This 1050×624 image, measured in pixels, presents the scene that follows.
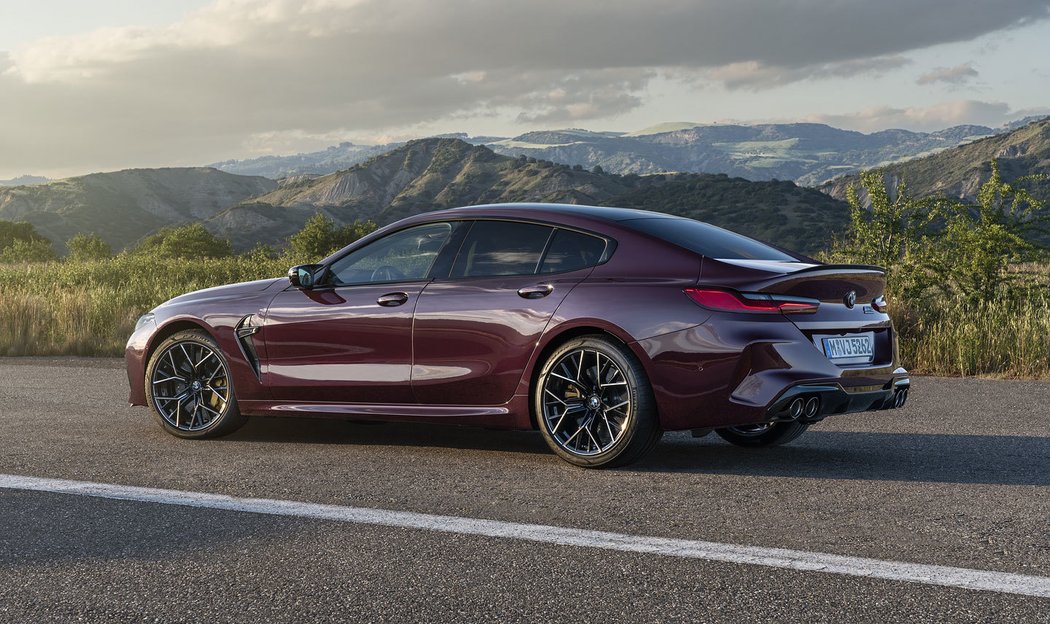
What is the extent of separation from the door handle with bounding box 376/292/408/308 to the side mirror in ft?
1.83

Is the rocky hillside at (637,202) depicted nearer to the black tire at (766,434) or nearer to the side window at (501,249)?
the black tire at (766,434)

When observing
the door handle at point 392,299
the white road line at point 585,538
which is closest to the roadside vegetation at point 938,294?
the door handle at point 392,299

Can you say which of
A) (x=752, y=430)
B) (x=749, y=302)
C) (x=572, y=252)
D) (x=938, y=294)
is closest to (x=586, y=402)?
(x=572, y=252)

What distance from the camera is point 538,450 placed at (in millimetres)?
6582

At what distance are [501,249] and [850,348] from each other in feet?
6.72

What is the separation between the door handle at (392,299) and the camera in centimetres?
645

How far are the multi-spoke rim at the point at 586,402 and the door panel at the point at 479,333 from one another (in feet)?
0.76

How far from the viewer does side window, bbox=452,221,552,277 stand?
6238 mm

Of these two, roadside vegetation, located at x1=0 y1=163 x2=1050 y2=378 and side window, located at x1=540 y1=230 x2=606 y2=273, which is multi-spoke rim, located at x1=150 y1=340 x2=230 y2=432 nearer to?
side window, located at x1=540 y1=230 x2=606 y2=273

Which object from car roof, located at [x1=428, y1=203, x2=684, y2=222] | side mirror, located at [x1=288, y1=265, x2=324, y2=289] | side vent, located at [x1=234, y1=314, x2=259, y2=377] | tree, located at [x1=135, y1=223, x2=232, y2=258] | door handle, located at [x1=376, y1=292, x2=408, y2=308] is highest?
car roof, located at [x1=428, y1=203, x2=684, y2=222]

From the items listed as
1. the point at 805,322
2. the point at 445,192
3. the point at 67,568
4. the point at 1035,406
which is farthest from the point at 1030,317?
the point at 445,192

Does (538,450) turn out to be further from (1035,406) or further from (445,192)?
(445,192)

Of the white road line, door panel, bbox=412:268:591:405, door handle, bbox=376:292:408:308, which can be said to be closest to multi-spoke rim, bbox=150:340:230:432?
door handle, bbox=376:292:408:308

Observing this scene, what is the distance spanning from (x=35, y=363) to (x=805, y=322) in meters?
10.1
